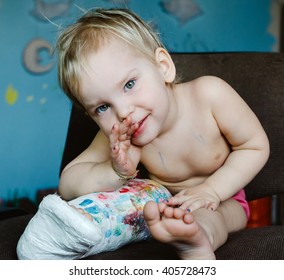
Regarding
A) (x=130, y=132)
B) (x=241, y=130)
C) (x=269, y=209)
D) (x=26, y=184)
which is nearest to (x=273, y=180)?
(x=241, y=130)

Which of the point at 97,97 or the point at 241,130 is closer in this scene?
the point at 97,97

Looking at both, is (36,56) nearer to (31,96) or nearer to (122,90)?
(31,96)

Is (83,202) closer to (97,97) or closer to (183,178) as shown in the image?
(97,97)

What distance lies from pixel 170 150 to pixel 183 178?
0.07 meters

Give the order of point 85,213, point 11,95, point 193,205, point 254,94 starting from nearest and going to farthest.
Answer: point 85,213 < point 193,205 < point 254,94 < point 11,95

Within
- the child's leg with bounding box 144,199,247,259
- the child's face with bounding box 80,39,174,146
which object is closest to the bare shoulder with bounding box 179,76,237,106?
the child's face with bounding box 80,39,174,146

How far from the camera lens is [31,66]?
2.43 metres

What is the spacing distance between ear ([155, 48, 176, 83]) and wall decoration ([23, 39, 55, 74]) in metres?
1.45

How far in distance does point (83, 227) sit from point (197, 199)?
0.90 ft

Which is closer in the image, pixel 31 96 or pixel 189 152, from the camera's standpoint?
pixel 189 152

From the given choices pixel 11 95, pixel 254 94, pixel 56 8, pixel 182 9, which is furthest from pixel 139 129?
pixel 182 9

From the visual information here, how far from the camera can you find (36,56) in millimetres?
2445

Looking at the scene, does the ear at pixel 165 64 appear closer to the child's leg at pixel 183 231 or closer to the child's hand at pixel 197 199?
the child's hand at pixel 197 199

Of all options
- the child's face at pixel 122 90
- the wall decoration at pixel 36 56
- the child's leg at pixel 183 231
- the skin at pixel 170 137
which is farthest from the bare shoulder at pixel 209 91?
the wall decoration at pixel 36 56
